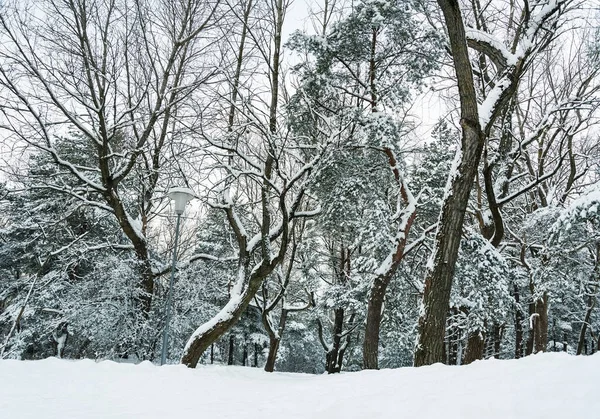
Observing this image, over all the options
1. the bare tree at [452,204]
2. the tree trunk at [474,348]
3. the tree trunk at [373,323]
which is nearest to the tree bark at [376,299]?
the tree trunk at [373,323]

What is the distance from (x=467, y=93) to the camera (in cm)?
488

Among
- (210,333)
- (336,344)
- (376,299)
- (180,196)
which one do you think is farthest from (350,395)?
(336,344)

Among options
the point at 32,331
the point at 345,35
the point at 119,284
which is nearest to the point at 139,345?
the point at 119,284

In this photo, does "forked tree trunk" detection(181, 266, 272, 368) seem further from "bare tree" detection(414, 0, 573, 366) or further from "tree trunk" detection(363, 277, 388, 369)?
"bare tree" detection(414, 0, 573, 366)

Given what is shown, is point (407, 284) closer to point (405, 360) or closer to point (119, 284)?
point (405, 360)

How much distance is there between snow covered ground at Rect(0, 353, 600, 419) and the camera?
2.01 metres

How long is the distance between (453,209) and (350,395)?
2894mm

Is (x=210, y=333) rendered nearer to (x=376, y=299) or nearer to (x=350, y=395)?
(x=376, y=299)

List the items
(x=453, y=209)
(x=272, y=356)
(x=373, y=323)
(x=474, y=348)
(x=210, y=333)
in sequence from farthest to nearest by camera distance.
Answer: (x=272, y=356), (x=474, y=348), (x=373, y=323), (x=210, y=333), (x=453, y=209)

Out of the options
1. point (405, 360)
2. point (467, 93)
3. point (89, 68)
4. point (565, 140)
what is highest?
point (565, 140)

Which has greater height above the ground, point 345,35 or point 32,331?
point 345,35

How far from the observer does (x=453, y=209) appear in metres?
4.88

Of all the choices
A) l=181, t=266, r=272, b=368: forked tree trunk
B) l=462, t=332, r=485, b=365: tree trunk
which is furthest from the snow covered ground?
l=462, t=332, r=485, b=365: tree trunk

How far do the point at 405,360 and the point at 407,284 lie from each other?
617 centimetres
